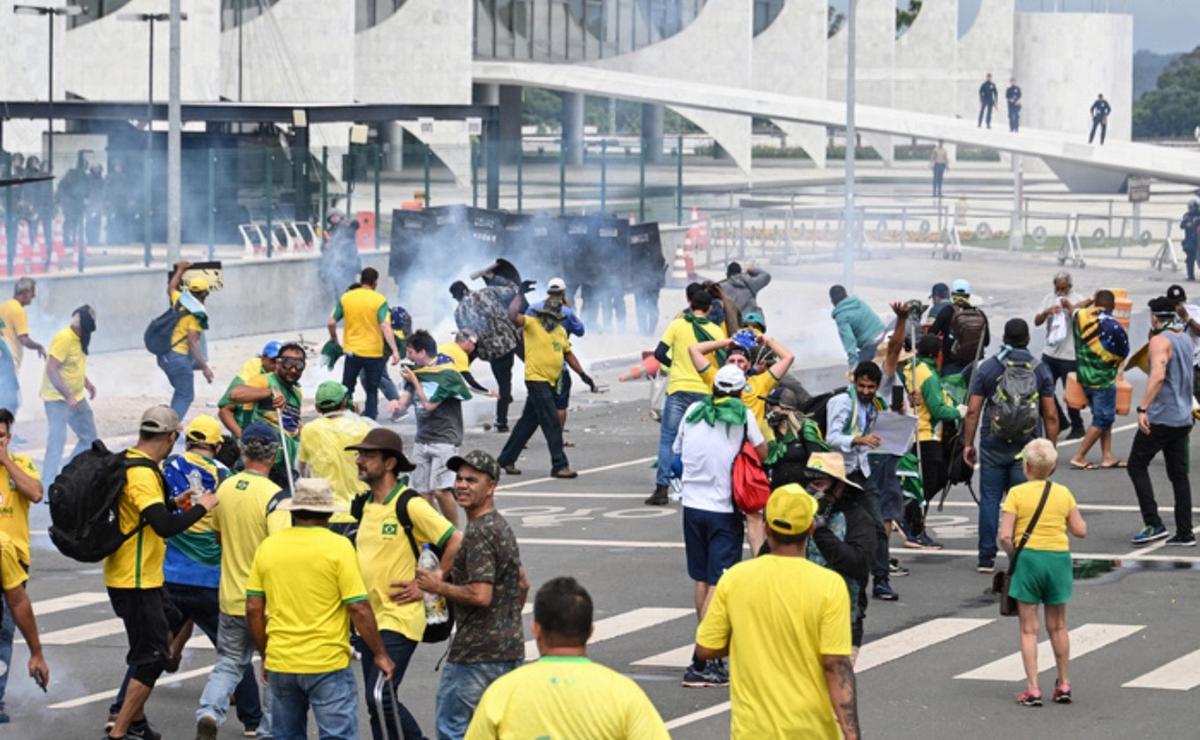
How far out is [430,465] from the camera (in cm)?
1565

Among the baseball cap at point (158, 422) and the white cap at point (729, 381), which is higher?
the white cap at point (729, 381)

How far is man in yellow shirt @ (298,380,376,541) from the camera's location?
1201cm

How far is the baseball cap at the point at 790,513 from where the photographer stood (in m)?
7.95

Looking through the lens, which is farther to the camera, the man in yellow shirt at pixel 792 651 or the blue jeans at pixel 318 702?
the blue jeans at pixel 318 702

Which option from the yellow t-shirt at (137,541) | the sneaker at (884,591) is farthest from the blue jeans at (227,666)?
the sneaker at (884,591)

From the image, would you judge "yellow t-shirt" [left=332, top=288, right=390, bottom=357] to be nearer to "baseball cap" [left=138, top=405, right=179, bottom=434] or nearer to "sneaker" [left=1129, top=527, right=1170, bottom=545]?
"sneaker" [left=1129, top=527, right=1170, bottom=545]

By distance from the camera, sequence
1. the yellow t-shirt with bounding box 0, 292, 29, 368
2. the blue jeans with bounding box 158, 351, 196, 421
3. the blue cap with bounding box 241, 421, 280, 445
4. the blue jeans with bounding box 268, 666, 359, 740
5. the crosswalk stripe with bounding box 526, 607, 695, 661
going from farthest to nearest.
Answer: the blue jeans with bounding box 158, 351, 196, 421, the yellow t-shirt with bounding box 0, 292, 29, 368, the crosswalk stripe with bounding box 526, 607, 695, 661, the blue cap with bounding box 241, 421, 280, 445, the blue jeans with bounding box 268, 666, 359, 740

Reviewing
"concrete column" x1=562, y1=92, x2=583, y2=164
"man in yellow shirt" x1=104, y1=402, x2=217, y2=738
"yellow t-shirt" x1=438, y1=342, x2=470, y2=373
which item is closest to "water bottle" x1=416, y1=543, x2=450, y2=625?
"man in yellow shirt" x1=104, y1=402, x2=217, y2=738

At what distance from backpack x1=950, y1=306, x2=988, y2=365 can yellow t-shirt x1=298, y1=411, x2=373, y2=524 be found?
719cm

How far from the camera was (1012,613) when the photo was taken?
11914 millimetres

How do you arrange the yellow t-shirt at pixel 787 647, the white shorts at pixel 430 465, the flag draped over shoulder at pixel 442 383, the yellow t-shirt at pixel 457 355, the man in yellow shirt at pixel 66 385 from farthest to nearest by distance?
the man in yellow shirt at pixel 66 385 < the yellow t-shirt at pixel 457 355 < the flag draped over shoulder at pixel 442 383 < the white shorts at pixel 430 465 < the yellow t-shirt at pixel 787 647

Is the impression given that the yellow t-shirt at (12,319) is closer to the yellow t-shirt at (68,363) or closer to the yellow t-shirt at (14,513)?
the yellow t-shirt at (68,363)

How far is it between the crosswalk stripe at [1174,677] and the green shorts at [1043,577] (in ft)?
2.79

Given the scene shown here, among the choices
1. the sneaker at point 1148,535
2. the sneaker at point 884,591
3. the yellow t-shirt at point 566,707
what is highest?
the yellow t-shirt at point 566,707
